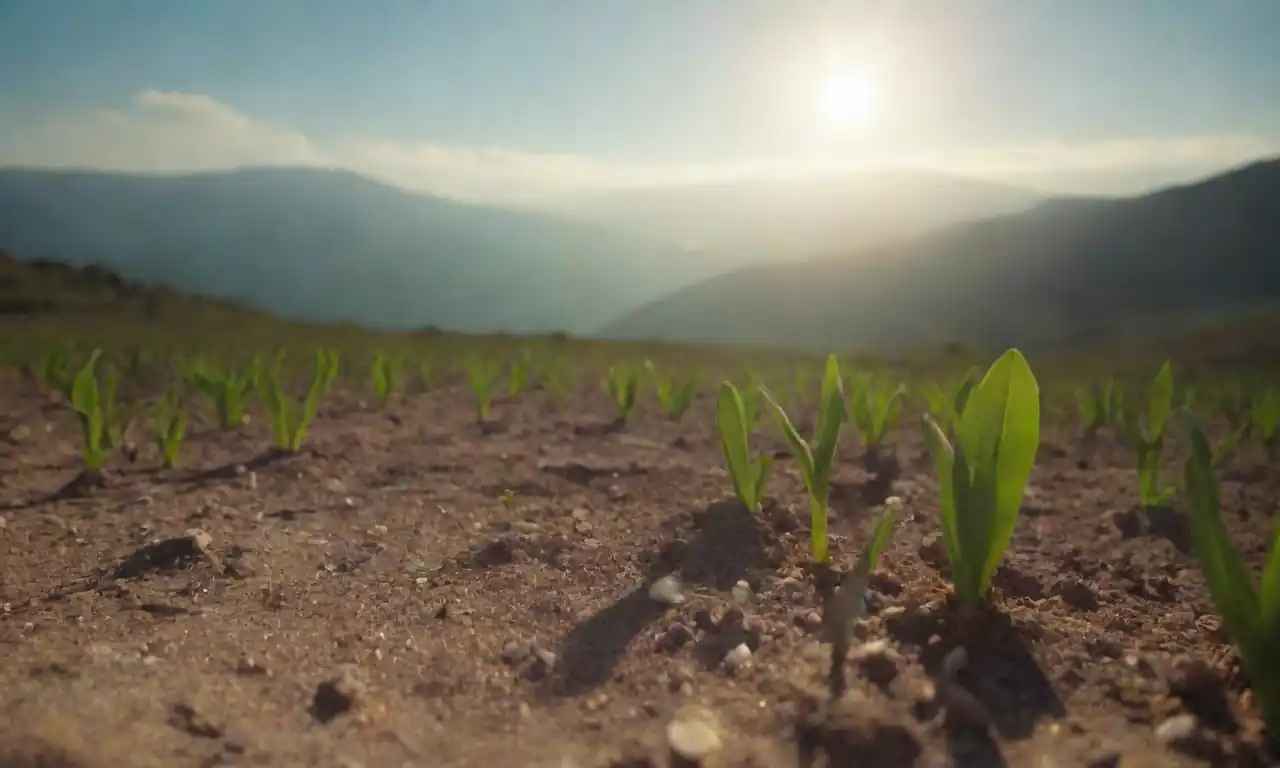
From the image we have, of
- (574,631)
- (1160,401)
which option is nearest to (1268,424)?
(1160,401)

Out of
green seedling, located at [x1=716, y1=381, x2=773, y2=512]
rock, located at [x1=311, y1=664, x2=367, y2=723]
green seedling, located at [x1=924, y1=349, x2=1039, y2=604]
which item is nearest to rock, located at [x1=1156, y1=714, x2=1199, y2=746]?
green seedling, located at [x1=924, y1=349, x2=1039, y2=604]

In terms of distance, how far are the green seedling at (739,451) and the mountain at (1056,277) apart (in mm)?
71258

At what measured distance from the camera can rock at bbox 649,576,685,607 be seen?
177 centimetres

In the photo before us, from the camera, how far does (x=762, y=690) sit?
1.37 m

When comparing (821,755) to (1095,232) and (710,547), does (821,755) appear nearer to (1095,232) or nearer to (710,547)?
(710,547)

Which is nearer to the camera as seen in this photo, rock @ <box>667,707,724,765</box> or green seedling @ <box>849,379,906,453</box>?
rock @ <box>667,707,724,765</box>

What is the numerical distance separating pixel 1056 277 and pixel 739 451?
90.4 meters

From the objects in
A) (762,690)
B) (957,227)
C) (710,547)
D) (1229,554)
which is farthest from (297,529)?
(957,227)

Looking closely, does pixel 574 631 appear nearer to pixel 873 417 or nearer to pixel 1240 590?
pixel 1240 590

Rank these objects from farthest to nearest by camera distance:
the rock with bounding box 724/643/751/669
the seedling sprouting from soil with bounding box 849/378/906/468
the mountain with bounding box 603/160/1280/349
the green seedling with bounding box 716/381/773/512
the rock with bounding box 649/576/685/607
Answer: the mountain with bounding box 603/160/1280/349, the seedling sprouting from soil with bounding box 849/378/906/468, the green seedling with bounding box 716/381/773/512, the rock with bounding box 649/576/685/607, the rock with bounding box 724/643/751/669

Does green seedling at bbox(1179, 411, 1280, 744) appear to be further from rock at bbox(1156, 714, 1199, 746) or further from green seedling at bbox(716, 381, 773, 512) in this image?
green seedling at bbox(716, 381, 773, 512)

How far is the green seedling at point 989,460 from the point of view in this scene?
146 cm

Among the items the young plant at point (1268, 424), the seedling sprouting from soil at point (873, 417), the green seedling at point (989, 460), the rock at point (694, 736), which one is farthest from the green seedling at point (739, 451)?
the young plant at point (1268, 424)

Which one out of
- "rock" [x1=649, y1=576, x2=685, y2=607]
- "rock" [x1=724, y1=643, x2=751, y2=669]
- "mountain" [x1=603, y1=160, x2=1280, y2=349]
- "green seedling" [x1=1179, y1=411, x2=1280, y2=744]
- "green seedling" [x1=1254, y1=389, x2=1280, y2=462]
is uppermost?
"mountain" [x1=603, y1=160, x2=1280, y2=349]
